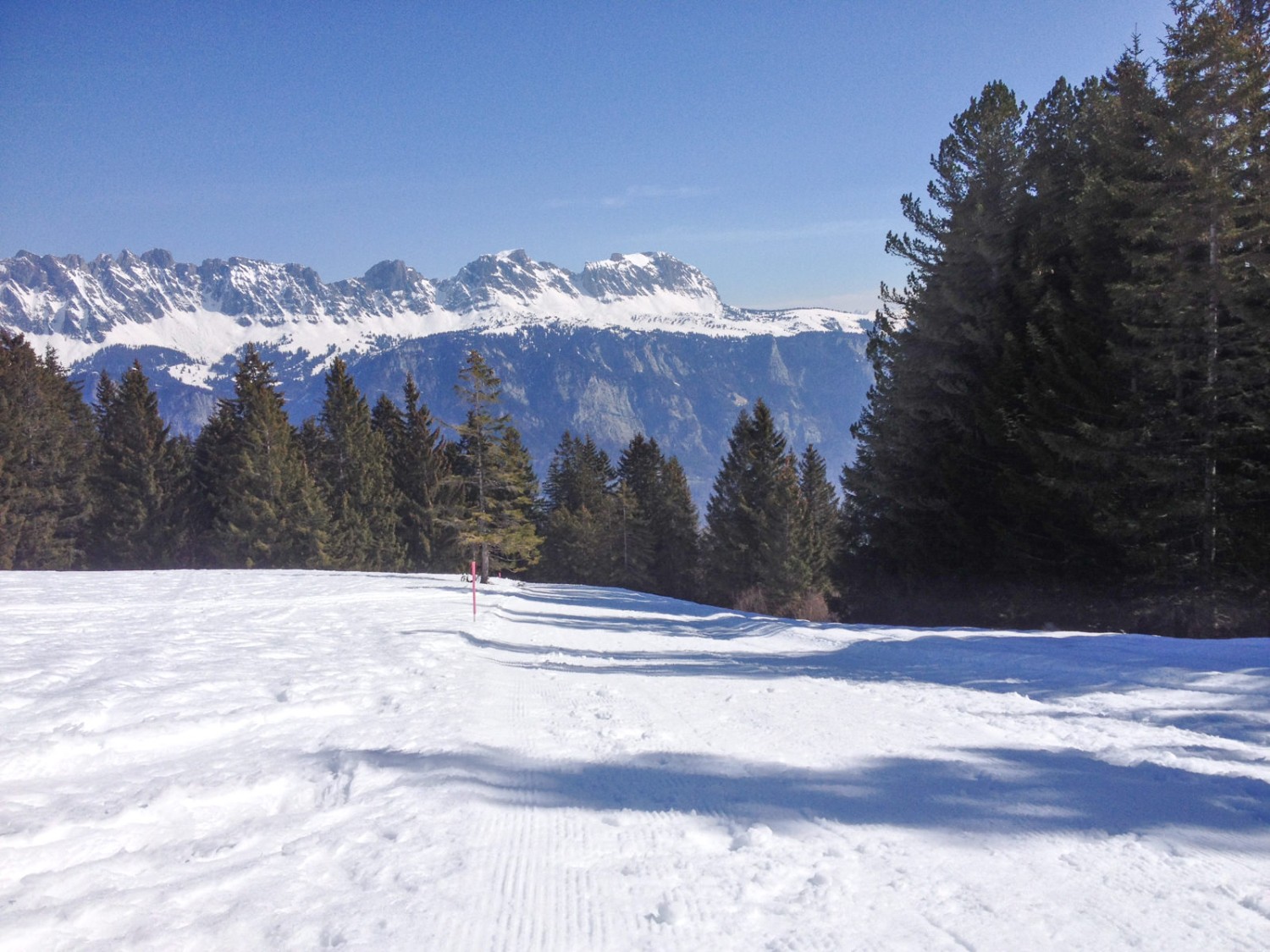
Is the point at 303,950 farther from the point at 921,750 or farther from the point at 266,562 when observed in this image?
the point at 266,562

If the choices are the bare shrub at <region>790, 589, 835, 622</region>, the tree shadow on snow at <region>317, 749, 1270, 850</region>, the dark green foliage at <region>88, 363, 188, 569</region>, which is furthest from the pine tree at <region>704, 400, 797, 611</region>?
the tree shadow on snow at <region>317, 749, 1270, 850</region>

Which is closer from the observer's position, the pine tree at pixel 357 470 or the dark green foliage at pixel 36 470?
the dark green foliage at pixel 36 470

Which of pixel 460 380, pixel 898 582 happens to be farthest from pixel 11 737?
pixel 460 380

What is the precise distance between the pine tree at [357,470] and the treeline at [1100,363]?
31.9 meters

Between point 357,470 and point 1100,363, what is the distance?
38.4m

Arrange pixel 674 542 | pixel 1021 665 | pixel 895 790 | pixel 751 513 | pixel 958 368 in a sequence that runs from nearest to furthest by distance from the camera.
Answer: pixel 895 790 < pixel 1021 665 < pixel 958 368 < pixel 751 513 < pixel 674 542

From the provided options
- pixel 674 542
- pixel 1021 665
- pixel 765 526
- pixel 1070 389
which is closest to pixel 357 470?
pixel 674 542

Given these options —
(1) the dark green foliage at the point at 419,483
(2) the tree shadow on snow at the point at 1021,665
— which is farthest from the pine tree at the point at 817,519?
(1) the dark green foliage at the point at 419,483

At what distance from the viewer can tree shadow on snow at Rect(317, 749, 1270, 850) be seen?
3.56m

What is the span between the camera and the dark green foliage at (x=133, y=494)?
3569 cm

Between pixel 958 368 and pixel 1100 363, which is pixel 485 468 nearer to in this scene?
pixel 958 368

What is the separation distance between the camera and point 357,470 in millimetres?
42125

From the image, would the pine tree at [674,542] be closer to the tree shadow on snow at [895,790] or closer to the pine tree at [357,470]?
the pine tree at [357,470]

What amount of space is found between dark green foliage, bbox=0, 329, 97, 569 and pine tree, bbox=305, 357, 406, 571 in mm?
11833
